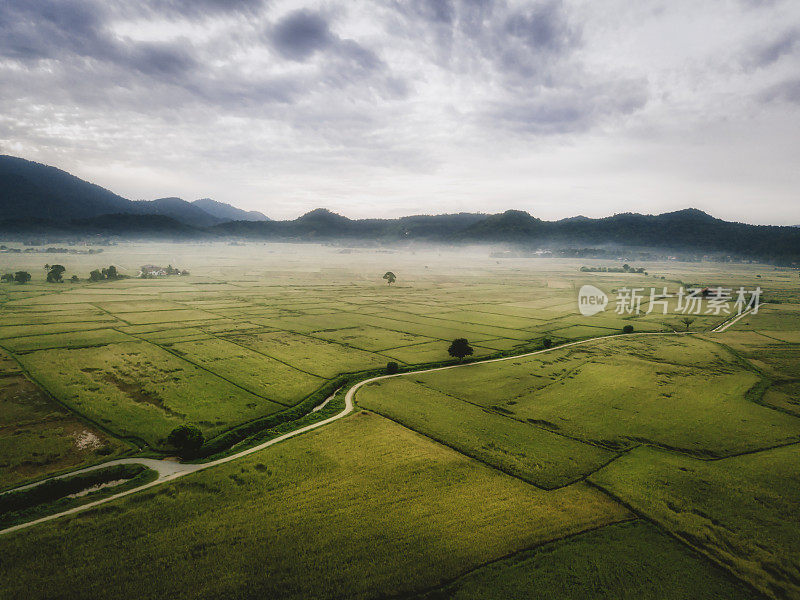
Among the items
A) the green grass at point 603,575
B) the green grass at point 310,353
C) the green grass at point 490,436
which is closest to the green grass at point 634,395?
the green grass at point 490,436

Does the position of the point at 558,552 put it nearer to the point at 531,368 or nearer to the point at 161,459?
the point at 161,459

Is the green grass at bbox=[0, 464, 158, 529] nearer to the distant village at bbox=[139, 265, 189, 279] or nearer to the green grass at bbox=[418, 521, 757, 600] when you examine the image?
the green grass at bbox=[418, 521, 757, 600]

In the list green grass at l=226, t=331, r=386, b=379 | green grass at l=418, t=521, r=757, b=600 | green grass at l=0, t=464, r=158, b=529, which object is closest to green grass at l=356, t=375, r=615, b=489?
green grass at l=418, t=521, r=757, b=600

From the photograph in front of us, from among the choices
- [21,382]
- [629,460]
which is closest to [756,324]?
[629,460]

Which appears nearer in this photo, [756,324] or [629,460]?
[629,460]

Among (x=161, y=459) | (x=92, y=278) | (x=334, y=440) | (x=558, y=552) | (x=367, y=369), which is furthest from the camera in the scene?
(x=92, y=278)

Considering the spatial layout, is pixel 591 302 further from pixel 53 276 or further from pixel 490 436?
pixel 53 276
